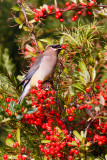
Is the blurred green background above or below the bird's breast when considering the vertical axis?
above

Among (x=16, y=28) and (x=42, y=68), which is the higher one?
(x=16, y=28)

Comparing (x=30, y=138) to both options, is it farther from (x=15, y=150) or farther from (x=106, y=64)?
(x=106, y=64)

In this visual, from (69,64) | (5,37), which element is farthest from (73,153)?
(5,37)

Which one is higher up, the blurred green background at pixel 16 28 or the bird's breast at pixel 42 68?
the blurred green background at pixel 16 28

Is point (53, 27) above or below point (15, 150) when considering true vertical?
above

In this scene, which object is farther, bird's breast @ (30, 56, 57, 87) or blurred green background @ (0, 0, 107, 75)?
blurred green background @ (0, 0, 107, 75)

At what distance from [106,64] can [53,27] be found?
0.86 meters

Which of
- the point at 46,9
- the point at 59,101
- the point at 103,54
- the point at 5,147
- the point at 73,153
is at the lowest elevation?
the point at 73,153

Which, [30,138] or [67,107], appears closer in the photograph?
[67,107]

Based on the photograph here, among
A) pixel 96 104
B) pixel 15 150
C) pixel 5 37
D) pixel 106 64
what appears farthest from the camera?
pixel 5 37

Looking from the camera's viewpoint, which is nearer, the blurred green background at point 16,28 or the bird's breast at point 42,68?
the bird's breast at point 42,68

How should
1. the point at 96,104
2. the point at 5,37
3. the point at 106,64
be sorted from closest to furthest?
the point at 96,104 < the point at 106,64 < the point at 5,37

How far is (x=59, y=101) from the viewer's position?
1.51 metres

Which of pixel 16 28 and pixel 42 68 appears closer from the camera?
pixel 42 68
